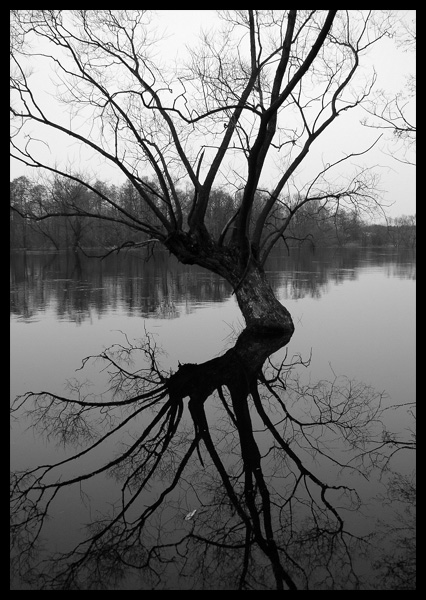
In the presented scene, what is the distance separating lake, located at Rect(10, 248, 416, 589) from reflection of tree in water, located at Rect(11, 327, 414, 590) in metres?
0.16

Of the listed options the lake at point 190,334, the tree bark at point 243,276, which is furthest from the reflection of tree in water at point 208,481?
the tree bark at point 243,276

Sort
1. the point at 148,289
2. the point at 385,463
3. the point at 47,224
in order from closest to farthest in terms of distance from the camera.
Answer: the point at 385,463 → the point at 148,289 → the point at 47,224

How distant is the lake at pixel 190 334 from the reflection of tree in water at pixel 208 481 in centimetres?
16

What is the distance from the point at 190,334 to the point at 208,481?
6923 mm

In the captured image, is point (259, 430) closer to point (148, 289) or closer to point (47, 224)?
point (148, 289)

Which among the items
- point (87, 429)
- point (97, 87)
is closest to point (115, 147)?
point (97, 87)

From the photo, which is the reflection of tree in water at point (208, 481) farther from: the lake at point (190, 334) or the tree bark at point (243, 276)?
the tree bark at point (243, 276)

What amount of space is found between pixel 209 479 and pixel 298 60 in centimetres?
1036

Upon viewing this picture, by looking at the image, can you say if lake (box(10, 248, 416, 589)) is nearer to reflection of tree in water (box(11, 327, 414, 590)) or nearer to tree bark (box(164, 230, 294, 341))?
reflection of tree in water (box(11, 327, 414, 590))

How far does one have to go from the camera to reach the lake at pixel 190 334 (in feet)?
16.9

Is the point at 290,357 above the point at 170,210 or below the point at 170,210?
below

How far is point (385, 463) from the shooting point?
4.80 meters
